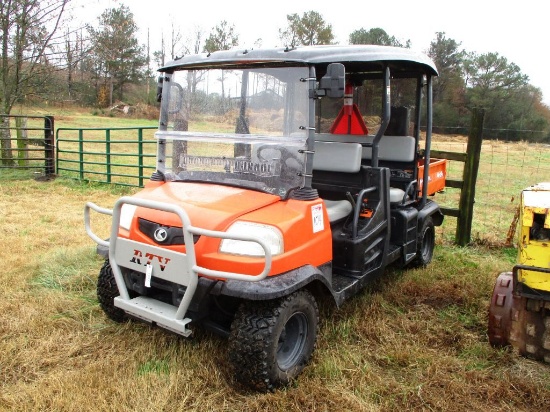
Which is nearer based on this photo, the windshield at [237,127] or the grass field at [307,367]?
the grass field at [307,367]

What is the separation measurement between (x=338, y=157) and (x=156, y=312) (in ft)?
6.08

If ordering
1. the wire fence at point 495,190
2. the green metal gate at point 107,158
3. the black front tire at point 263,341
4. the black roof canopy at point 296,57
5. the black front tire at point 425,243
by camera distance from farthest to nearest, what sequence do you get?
the green metal gate at point 107,158, the wire fence at point 495,190, the black front tire at point 425,243, the black roof canopy at point 296,57, the black front tire at point 263,341

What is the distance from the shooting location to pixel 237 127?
3.41 metres

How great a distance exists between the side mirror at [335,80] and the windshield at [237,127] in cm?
22

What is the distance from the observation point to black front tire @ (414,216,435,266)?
15.7 feet

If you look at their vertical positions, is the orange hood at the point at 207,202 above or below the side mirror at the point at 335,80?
below

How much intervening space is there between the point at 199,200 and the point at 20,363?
1552mm

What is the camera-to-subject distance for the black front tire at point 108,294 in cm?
351

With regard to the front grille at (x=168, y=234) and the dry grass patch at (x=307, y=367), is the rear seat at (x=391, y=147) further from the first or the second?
the front grille at (x=168, y=234)

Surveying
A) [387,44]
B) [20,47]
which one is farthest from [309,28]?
[20,47]

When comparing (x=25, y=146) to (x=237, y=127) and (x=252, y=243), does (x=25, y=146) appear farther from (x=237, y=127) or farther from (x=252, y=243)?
(x=252, y=243)

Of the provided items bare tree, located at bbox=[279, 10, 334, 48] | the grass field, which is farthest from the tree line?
the grass field

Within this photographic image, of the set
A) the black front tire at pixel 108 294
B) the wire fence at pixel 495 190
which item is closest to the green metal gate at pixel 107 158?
the black front tire at pixel 108 294

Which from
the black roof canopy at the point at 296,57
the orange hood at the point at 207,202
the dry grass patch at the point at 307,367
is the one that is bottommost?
the dry grass patch at the point at 307,367
